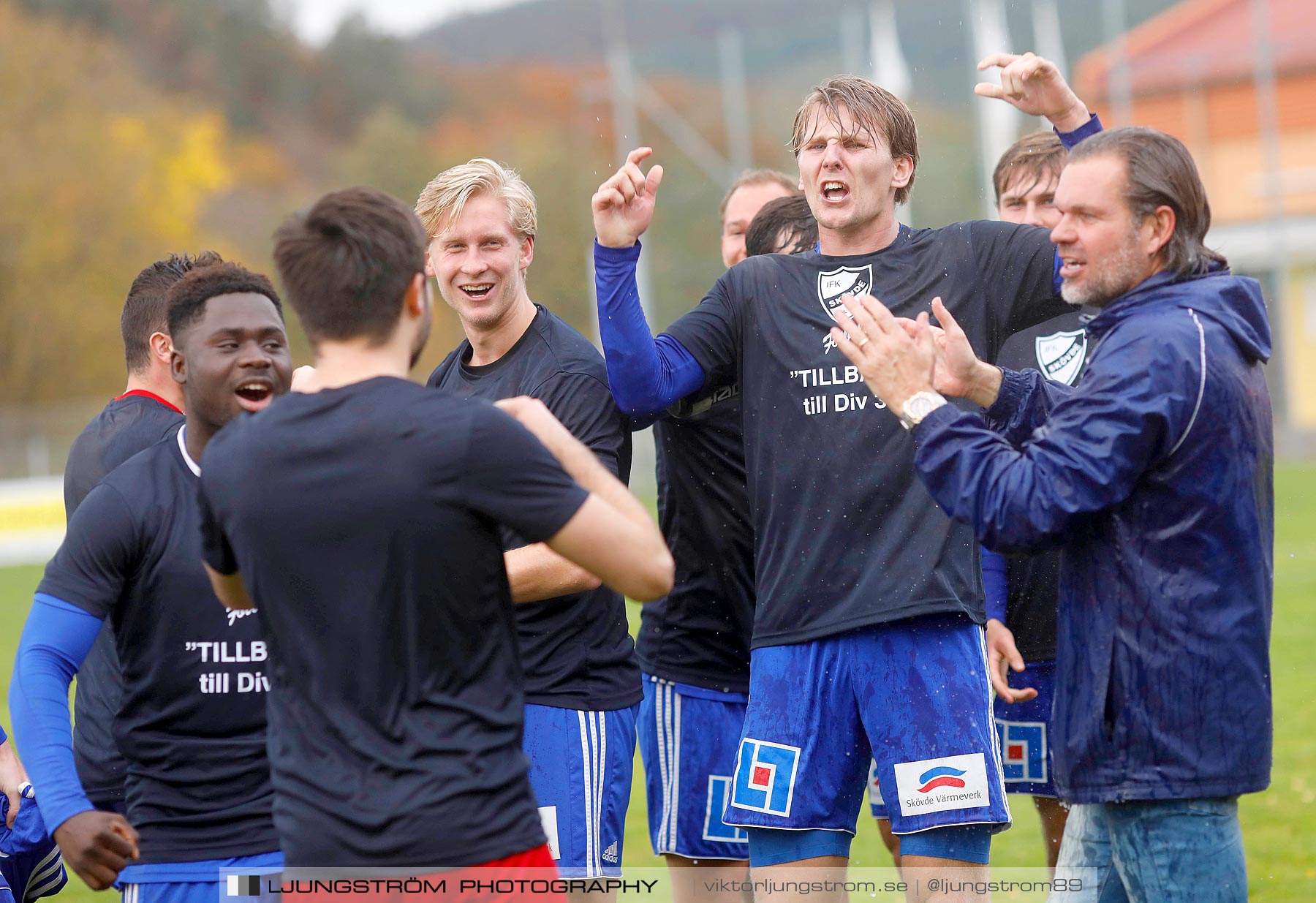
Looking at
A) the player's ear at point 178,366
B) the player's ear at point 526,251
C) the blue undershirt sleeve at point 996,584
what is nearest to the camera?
the player's ear at point 178,366

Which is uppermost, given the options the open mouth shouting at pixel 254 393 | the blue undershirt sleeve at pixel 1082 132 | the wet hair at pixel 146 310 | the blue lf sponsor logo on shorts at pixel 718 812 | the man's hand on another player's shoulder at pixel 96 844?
the blue undershirt sleeve at pixel 1082 132

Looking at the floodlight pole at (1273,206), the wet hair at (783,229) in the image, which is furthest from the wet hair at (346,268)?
the floodlight pole at (1273,206)

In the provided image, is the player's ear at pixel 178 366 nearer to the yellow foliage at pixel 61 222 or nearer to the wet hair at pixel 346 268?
the wet hair at pixel 346 268

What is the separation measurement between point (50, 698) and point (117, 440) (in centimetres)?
148

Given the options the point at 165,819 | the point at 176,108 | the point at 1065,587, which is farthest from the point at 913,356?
the point at 176,108

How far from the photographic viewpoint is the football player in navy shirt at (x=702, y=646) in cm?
505

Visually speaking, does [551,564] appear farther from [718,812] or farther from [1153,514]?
[1153,514]

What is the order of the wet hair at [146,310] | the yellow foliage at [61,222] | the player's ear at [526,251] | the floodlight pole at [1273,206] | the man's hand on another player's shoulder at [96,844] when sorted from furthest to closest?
the yellow foliage at [61,222] → the floodlight pole at [1273,206] → the wet hair at [146,310] → the player's ear at [526,251] → the man's hand on another player's shoulder at [96,844]

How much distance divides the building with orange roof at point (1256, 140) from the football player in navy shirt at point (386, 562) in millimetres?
33915

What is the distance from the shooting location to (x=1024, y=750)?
17.5ft

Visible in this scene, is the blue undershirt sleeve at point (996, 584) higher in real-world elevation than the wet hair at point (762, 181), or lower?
lower

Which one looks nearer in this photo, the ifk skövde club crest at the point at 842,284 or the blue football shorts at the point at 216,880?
the blue football shorts at the point at 216,880

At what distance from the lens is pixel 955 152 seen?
3662 centimetres

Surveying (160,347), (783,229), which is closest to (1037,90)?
(783,229)
